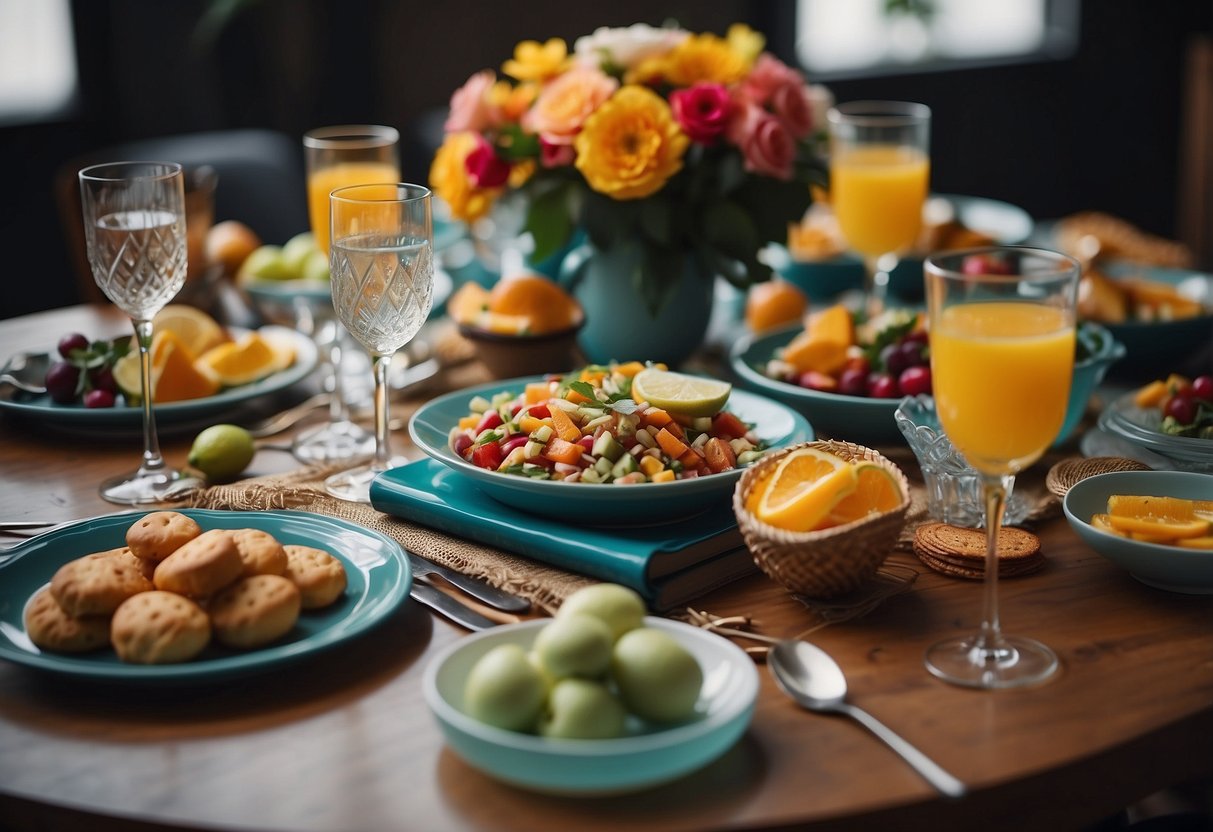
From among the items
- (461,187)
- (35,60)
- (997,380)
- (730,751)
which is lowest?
(730,751)

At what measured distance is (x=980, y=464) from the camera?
1177 mm

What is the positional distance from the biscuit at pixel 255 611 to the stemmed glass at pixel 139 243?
47 centimetres

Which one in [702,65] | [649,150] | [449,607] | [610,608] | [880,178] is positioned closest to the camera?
[610,608]

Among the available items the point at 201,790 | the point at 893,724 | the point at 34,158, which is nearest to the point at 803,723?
the point at 893,724

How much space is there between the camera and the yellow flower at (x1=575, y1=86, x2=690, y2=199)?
5.98 feet

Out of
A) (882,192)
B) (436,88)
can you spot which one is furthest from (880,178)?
(436,88)

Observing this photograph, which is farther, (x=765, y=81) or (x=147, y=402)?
(x=765, y=81)

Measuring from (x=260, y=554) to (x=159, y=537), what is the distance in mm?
109

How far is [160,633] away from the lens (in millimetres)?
1100

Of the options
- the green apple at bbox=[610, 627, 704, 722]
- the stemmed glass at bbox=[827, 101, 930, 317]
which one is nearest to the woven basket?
the green apple at bbox=[610, 627, 704, 722]

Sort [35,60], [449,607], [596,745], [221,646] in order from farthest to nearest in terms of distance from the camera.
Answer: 1. [35,60]
2. [449,607]
3. [221,646]
4. [596,745]

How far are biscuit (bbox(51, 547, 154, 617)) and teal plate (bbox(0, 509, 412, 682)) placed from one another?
A: 0.05 metres

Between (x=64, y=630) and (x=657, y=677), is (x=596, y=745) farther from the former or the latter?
(x=64, y=630)

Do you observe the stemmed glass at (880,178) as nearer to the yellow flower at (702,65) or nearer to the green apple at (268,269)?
the yellow flower at (702,65)
